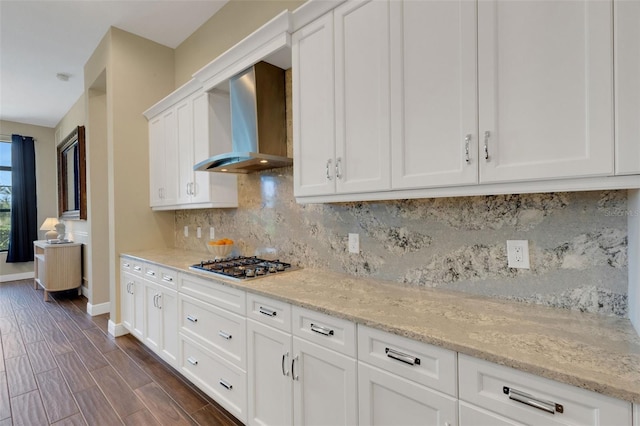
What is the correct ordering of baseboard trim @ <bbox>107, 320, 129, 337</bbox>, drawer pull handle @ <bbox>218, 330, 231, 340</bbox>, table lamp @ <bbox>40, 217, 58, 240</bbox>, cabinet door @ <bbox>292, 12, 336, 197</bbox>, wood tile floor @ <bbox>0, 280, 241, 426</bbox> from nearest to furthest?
cabinet door @ <bbox>292, 12, 336, 197</bbox> < drawer pull handle @ <bbox>218, 330, 231, 340</bbox> < wood tile floor @ <bbox>0, 280, 241, 426</bbox> < baseboard trim @ <bbox>107, 320, 129, 337</bbox> < table lamp @ <bbox>40, 217, 58, 240</bbox>

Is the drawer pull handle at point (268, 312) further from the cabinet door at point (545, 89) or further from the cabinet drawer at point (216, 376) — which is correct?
the cabinet door at point (545, 89)

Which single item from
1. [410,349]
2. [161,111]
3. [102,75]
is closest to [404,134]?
[410,349]

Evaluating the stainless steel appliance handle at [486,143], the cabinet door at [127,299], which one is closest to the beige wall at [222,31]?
the stainless steel appliance handle at [486,143]

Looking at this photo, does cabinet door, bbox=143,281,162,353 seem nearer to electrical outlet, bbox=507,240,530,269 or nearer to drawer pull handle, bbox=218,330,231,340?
drawer pull handle, bbox=218,330,231,340

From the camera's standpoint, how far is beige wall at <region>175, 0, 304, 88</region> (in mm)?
2574

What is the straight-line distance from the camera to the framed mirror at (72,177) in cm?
472

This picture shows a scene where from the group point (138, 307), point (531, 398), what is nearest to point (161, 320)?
point (138, 307)

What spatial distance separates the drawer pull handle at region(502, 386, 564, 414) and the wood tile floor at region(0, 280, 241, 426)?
171 cm

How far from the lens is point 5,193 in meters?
6.14

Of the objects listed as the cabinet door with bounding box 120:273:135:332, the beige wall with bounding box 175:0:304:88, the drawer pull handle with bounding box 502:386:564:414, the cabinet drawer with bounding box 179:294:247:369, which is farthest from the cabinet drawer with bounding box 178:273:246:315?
the beige wall with bounding box 175:0:304:88

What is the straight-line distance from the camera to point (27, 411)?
2055 millimetres

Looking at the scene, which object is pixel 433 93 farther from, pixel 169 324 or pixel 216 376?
pixel 169 324

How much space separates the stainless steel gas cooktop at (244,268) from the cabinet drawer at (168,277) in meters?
0.20

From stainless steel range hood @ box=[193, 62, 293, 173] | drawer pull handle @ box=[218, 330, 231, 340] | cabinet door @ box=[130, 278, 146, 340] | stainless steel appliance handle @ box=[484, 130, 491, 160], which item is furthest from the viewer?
cabinet door @ box=[130, 278, 146, 340]
